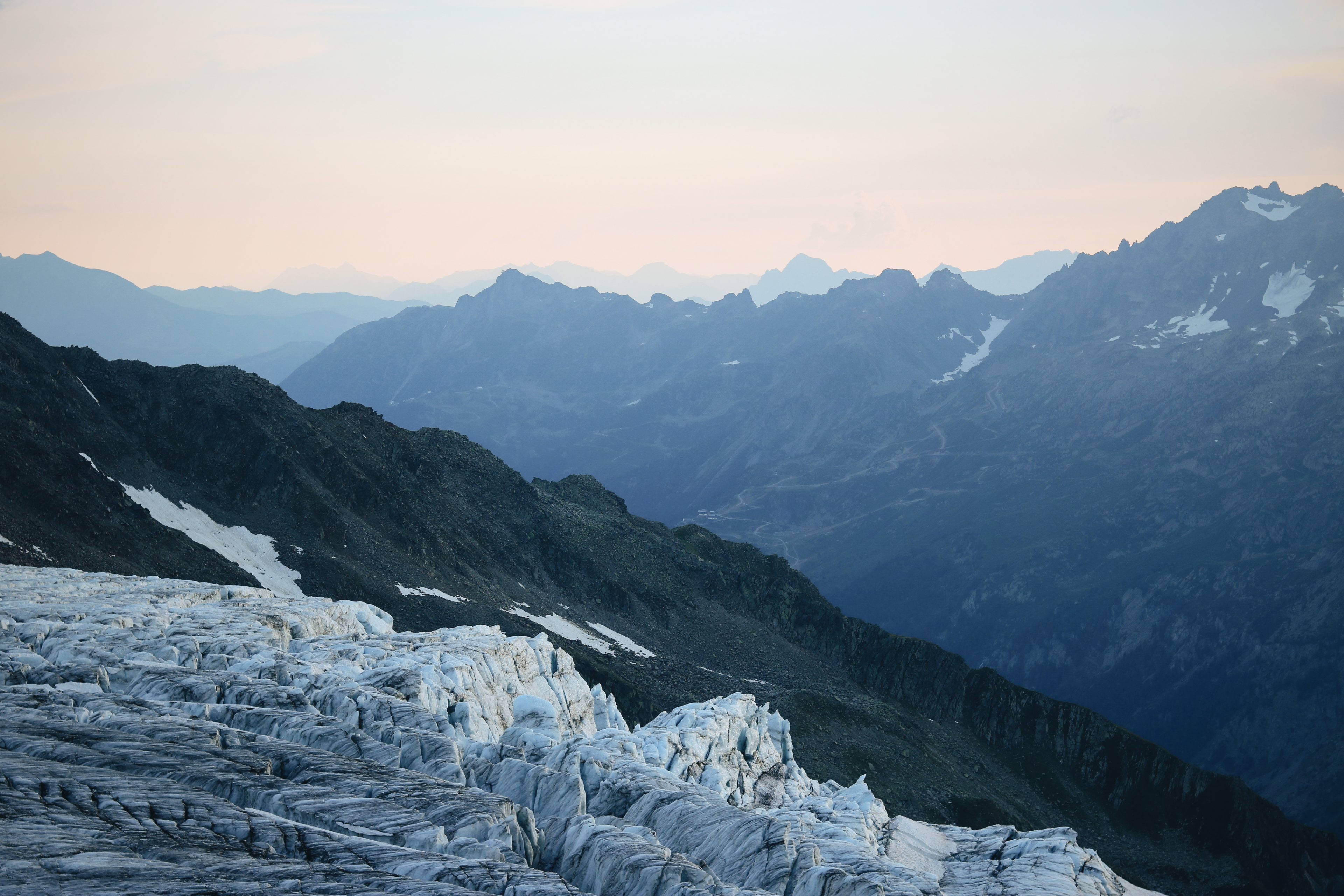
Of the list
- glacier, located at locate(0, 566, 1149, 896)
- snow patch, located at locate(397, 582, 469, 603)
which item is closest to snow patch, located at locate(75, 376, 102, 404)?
snow patch, located at locate(397, 582, 469, 603)

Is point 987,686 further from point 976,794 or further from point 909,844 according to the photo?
point 909,844

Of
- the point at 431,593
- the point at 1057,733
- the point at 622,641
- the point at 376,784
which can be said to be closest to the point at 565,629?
the point at 622,641

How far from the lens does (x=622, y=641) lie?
13438cm

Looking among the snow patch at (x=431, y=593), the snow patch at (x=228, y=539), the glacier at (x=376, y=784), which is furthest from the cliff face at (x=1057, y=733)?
the glacier at (x=376, y=784)

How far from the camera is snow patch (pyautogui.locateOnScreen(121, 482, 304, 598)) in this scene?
106188mm

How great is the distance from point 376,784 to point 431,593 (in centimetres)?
8754

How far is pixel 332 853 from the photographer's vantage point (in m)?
27.0

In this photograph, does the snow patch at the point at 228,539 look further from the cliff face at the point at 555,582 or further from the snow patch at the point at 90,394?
the snow patch at the point at 90,394

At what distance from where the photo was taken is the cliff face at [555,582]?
105 meters

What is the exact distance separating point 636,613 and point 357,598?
51488 millimetres

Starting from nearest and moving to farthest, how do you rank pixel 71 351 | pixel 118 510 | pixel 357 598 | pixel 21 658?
pixel 21 658 < pixel 118 510 < pixel 357 598 < pixel 71 351

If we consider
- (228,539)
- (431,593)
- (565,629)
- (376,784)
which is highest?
(228,539)

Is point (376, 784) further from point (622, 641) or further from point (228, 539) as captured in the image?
point (622, 641)

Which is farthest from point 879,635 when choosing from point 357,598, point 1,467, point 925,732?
point 1,467
